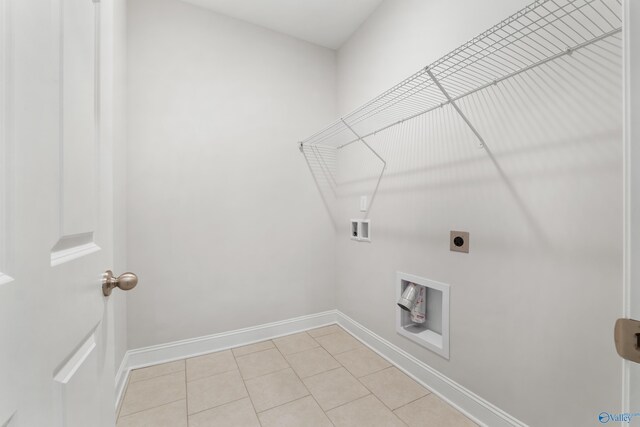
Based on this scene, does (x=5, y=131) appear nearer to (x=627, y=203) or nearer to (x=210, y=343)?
(x=627, y=203)

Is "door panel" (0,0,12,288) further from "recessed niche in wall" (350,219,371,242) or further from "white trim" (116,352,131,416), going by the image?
"recessed niche in wall" (350,219,371,242)

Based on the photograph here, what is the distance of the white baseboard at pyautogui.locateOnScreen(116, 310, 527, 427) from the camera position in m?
1.31

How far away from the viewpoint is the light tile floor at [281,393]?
4.40 ft

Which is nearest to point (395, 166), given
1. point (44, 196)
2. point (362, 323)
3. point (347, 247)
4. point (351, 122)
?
point (351, 122)

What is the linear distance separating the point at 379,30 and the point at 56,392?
241 cm

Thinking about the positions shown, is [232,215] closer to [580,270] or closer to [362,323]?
[362,323]

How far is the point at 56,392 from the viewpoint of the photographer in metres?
0.43

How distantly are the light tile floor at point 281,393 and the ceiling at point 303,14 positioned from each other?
2566 millimetres

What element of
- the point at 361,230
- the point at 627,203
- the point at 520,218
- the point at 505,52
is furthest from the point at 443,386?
the point at 505,52

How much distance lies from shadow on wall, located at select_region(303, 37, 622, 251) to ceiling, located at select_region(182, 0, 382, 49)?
101 cm

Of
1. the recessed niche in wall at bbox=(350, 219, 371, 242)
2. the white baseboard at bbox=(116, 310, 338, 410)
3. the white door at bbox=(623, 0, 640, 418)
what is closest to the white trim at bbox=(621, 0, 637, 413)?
the white door at bbox=(623, 0, 640, 418)

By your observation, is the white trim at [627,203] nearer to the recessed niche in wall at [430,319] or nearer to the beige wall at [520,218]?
the beige wall at [520,218]

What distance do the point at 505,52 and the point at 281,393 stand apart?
2.10 meters

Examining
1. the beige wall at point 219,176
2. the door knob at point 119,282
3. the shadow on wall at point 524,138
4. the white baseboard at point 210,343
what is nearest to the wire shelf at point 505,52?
the shadow on wall at point 524,138
